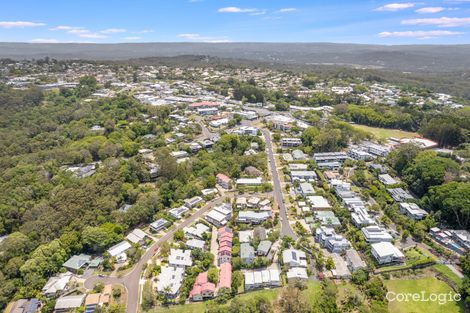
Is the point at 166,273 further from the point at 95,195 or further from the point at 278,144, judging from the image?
the point at 278,144

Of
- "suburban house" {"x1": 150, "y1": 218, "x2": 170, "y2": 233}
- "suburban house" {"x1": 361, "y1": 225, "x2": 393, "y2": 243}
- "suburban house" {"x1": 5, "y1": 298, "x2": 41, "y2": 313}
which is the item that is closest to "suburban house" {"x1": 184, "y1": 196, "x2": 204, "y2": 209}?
"suburban house" {"x1": 150, "y1": 218, "x2": 170, "y2": 233}

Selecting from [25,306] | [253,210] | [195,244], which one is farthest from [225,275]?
[25,306]

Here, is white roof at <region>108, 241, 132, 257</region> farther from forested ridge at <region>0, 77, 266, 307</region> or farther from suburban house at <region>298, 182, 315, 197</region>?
suburban house at <region>298, 182, 315, 197</region>

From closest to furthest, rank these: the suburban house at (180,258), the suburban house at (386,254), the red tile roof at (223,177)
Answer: the suburban house at (386,254), the suburban house at (180,258), the red tile roof at (223,177)

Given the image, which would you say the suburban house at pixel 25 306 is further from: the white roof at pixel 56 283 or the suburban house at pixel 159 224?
the suburban house at pixel 159 224

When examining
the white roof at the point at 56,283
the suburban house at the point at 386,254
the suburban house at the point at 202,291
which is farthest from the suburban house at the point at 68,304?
the suburban house at the point at 386,254

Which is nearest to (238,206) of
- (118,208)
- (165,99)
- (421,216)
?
(118,208)
